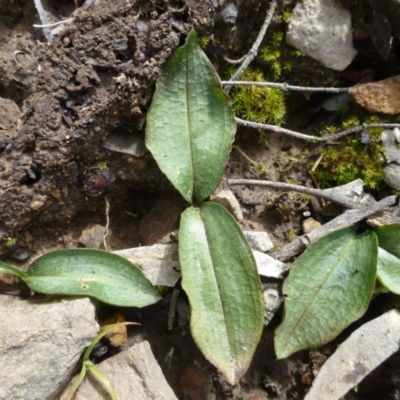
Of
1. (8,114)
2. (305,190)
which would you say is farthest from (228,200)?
(8,114)

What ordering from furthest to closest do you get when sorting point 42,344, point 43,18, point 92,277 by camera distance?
point 43,18
point 92,277
point 42,344

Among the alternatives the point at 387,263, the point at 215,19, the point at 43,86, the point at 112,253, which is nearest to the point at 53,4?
the point at 43,86

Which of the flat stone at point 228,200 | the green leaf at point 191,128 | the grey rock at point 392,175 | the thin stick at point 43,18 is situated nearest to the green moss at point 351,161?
the grey rock at point 392,175

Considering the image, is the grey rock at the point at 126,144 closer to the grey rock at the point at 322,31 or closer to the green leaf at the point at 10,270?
the green leaf at the point at 10,270

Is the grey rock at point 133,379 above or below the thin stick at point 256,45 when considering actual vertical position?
below

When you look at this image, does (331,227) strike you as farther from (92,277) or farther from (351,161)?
(92,277)

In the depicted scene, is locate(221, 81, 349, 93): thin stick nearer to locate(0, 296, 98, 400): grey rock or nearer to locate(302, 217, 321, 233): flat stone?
locate(302, 217, 321, 233): flat stone
